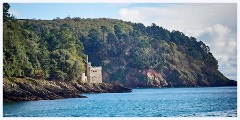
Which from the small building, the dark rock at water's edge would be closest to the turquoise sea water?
the dark rock at water's edge

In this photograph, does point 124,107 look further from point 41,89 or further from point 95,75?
point 95,75

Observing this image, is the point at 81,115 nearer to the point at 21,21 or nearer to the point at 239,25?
the point at 239,25

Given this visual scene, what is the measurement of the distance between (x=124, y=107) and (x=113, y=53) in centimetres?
1034

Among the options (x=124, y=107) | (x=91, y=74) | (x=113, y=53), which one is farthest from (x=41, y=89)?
(x=113, y=53)

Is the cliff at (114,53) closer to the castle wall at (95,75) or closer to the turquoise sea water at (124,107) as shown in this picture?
the castle wall at (95,75)

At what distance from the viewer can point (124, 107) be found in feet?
84.6

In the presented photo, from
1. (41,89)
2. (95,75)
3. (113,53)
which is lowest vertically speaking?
(41,89)

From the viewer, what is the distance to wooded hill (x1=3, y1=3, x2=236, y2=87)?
30.5 m

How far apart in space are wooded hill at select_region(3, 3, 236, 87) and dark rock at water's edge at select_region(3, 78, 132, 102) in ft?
2.01

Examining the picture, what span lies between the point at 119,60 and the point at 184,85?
4.19 metres

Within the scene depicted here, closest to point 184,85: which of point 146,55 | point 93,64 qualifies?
point 146,55

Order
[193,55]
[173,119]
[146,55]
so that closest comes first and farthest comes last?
1. [173,119]
2. [193,55]
3. [146,55]

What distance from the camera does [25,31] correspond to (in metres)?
30.7

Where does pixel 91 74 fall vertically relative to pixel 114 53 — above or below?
below
